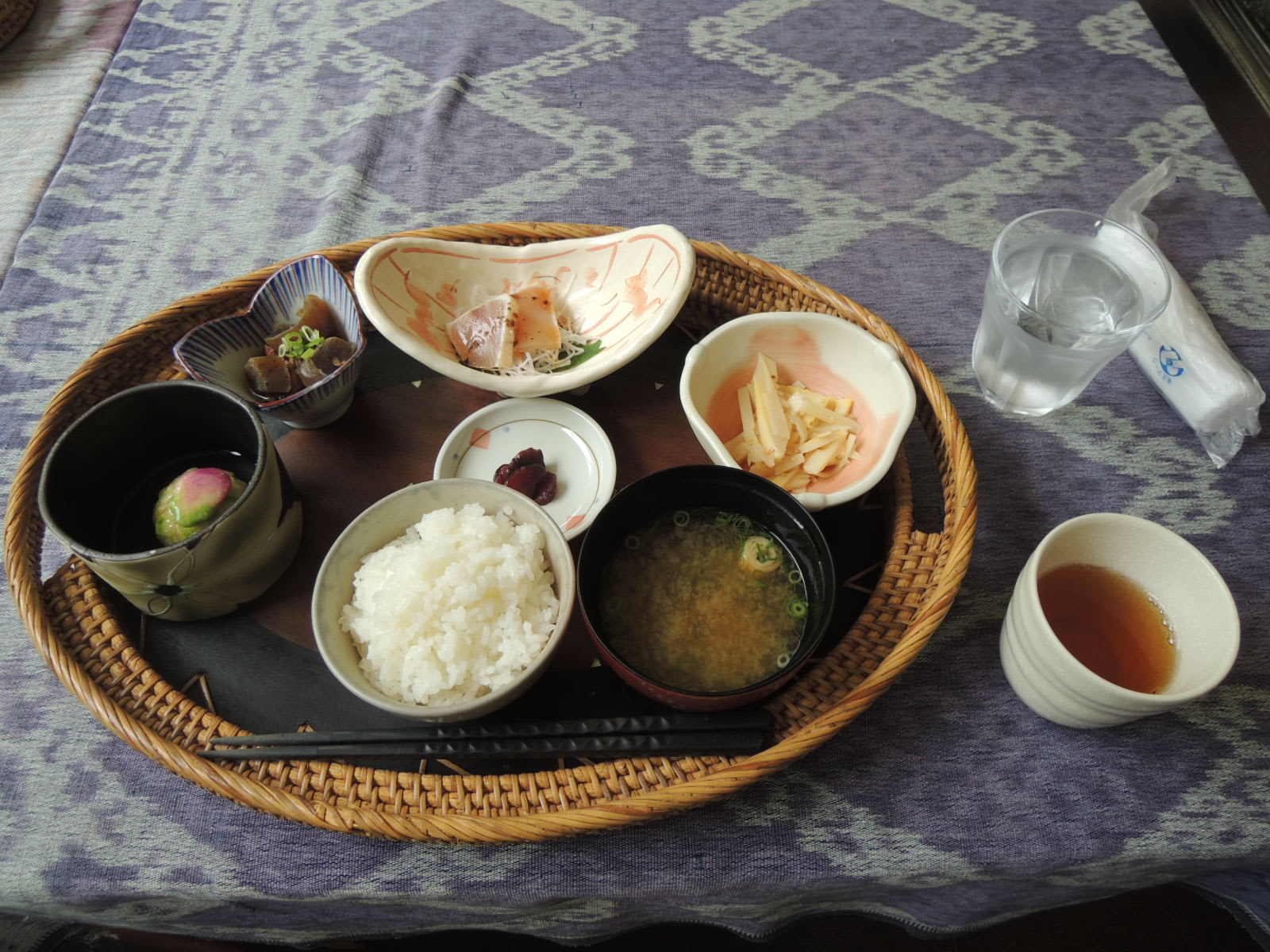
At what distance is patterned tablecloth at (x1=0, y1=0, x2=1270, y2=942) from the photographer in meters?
1.13

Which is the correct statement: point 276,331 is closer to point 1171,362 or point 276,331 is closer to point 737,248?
point 737,248

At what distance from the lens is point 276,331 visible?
4.77 ft

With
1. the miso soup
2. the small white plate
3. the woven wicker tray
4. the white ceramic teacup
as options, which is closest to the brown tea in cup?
the white ceramic teacup

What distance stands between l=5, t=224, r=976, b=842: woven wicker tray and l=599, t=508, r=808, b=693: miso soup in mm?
81

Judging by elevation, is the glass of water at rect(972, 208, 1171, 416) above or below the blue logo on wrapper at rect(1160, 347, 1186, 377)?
above

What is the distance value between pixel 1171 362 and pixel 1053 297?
272mm

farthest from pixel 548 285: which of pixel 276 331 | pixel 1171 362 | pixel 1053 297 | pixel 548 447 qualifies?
pixel 1171 362

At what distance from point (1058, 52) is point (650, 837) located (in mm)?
2426

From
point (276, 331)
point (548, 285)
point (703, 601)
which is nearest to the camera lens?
point (703, 601)

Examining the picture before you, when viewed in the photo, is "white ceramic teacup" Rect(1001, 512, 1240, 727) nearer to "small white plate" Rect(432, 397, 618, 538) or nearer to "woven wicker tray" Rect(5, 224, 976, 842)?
"woven wicker tray" Rect(5, 224, 976, 842)

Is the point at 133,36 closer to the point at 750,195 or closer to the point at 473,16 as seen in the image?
the point at 473,16

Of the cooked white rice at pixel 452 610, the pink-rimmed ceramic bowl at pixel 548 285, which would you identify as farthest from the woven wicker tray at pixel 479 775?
the pink-rimmed ceramic bowl at pixel 548 285

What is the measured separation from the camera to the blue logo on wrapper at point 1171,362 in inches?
60.5

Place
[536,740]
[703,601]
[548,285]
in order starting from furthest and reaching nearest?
1. [548,285]
2. [703,601]
3. [536,740]
